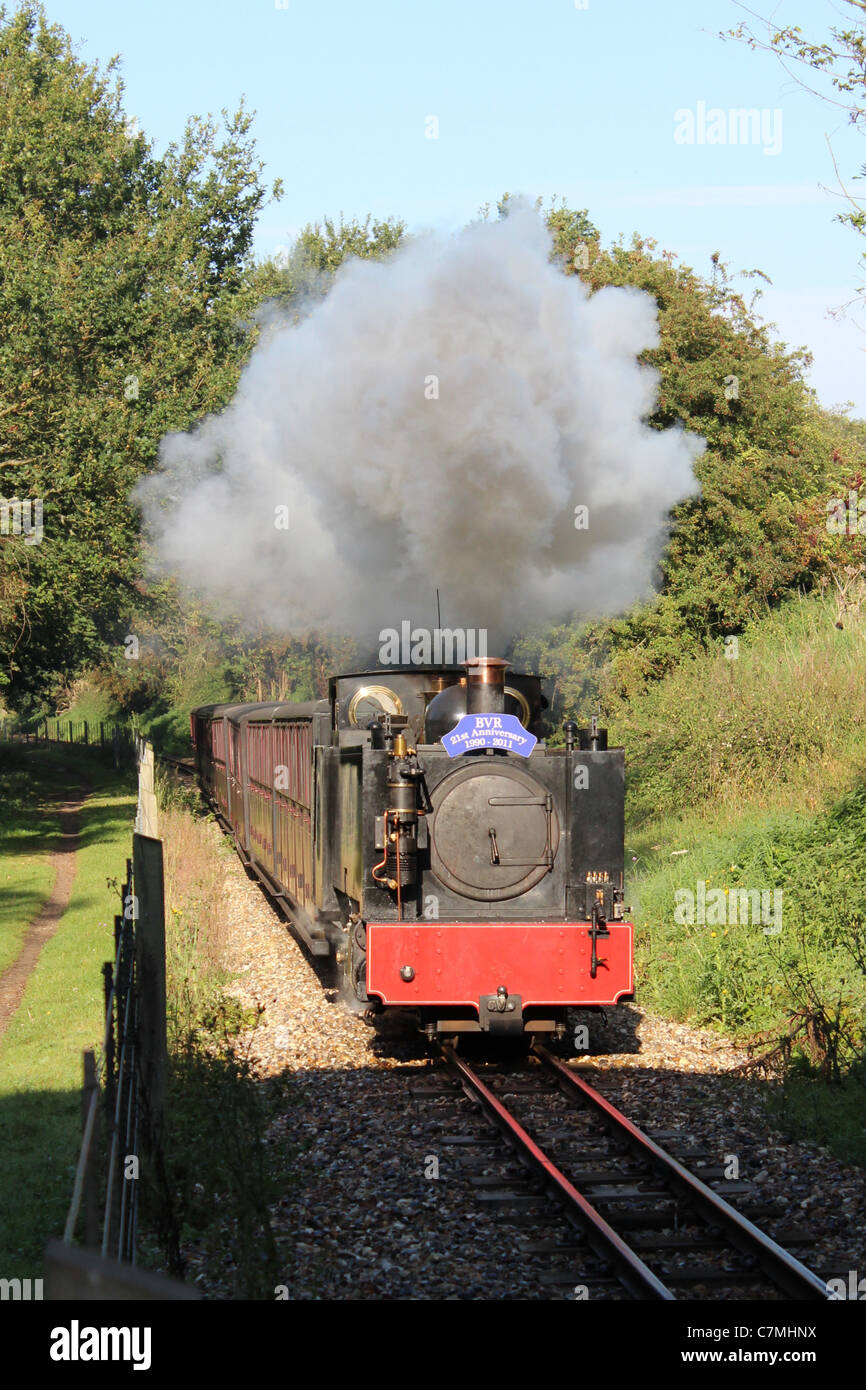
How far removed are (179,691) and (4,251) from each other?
77.1ft

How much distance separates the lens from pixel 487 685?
8.16 meters

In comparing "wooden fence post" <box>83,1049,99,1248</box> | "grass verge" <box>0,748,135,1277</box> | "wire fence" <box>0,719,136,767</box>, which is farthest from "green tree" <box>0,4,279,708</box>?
"wooden fence post" <box>83,1049,99,1248</box>

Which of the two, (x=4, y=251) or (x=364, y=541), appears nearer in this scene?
(x=364, y=541)

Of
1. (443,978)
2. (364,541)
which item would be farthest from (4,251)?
(443,978)

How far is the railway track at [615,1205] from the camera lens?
5.19 metres

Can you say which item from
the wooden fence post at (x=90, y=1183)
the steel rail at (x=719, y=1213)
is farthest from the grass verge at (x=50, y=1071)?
the steel rail at (x=719, y=1213)

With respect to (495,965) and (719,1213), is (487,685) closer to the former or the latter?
(495,965)

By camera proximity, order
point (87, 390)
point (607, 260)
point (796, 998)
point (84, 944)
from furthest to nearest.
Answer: point (87, 390) < point (607, 260) < point (84, 944) < point (796, 998)

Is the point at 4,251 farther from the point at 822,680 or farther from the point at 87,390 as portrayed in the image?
the point at 822,680

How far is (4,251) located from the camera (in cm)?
2664

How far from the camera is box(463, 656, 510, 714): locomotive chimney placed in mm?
8148

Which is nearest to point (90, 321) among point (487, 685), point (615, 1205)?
point (487, 685)

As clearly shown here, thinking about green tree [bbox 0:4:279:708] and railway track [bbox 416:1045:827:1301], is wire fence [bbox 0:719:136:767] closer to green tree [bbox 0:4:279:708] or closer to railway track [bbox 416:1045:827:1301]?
green tree [bbox 0:4:279:708]

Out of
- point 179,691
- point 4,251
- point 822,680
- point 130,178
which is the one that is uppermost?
point 130,178
